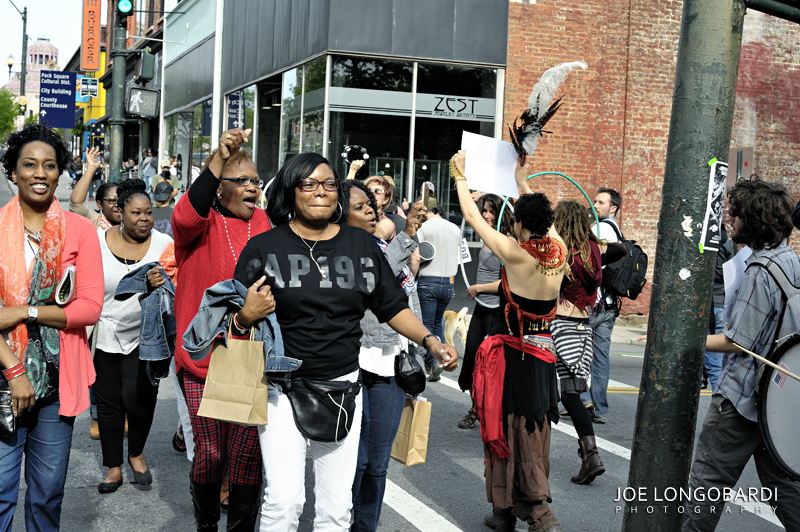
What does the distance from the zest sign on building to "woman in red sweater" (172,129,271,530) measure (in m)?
33.5

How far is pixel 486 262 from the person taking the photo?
27.4 ft

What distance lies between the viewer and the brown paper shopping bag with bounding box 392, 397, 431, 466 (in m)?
4.27

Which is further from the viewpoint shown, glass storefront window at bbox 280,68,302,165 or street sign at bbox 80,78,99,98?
street sign at bbox 80,78,99,98

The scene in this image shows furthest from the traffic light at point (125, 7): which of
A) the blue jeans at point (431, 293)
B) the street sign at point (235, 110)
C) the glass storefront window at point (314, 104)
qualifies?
the blue jeans at point (431, 293)

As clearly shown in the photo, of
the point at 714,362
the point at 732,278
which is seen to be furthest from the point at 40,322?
the point at 714,362

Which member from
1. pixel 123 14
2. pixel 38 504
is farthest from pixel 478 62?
pixel 38 504

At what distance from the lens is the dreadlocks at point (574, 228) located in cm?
654

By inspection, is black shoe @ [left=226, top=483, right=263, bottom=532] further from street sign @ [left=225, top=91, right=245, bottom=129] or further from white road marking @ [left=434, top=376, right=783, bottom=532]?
street sign @ [left=225, top=91, right=245, bottom=129]

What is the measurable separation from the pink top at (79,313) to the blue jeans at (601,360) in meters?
5.35

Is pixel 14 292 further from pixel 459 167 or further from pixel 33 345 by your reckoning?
pixel 459 167

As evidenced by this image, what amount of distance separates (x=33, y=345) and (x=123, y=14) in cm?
1119

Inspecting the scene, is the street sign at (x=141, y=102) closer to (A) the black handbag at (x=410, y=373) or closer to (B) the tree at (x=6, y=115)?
(A) the black handbag at (x=410, y=373)

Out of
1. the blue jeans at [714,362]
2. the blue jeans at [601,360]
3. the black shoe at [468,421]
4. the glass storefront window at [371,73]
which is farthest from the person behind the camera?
the glass storefront window at [371,73]

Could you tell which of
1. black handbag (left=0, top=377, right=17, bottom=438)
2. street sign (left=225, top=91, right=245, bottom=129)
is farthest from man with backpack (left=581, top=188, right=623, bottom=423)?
street sign (left=225, top=91, right=245, bottom=129)
